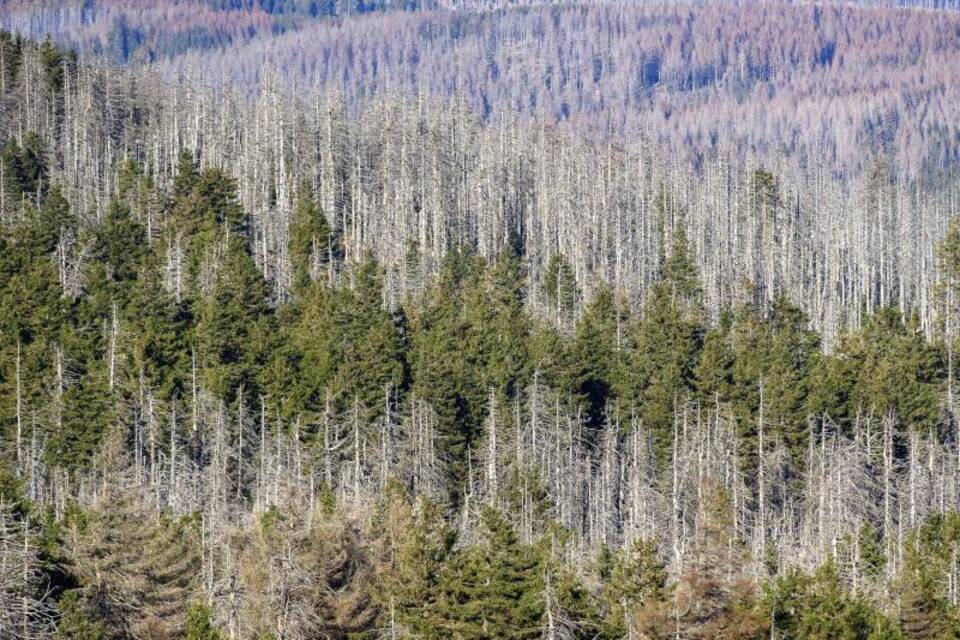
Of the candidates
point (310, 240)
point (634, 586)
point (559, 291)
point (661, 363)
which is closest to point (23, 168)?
point (310, 240)

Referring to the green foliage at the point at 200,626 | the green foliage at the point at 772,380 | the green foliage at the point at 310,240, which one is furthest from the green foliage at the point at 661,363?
the green foliage at the point at 200,626

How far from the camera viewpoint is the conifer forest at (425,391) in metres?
49.0

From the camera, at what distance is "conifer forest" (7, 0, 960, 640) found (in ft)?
161

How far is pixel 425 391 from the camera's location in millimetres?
80125

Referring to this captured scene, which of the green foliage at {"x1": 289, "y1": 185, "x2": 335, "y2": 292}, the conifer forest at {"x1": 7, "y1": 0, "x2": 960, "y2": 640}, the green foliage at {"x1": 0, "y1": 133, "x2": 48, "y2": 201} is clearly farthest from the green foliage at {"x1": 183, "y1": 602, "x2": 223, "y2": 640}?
the green foliage at {"x1": 0, "y1": 133, "x2": 48, "y2": 201}

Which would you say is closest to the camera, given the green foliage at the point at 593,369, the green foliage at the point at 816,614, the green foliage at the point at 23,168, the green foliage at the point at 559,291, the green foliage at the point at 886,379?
the green foliage at the point at 816,614

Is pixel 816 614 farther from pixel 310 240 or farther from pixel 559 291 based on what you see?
pixel 310 240

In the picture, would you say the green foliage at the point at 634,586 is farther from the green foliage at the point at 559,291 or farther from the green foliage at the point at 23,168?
the green foliage at the point at 23,168

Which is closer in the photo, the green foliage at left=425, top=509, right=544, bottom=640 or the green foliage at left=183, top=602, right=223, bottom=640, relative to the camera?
the green foliage at left=183, top=602, right=223, bottom=640

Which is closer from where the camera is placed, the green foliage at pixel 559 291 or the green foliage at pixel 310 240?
the green foliage at pixel 310 240

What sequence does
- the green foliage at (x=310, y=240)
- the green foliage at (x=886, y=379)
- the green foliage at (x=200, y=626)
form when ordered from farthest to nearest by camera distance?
the green foliage at (x=310, y=240)
the green foliage at (x=886, y=379)
the green foliage at (x=200, y=626)

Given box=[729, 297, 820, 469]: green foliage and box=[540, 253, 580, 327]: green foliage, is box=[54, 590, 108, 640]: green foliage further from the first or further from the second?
box=[540, 253, 580, 327]: green foliage

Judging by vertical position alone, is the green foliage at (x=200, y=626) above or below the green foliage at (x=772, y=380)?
below

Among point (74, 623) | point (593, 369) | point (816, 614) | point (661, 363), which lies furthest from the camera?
point (661, 363)
